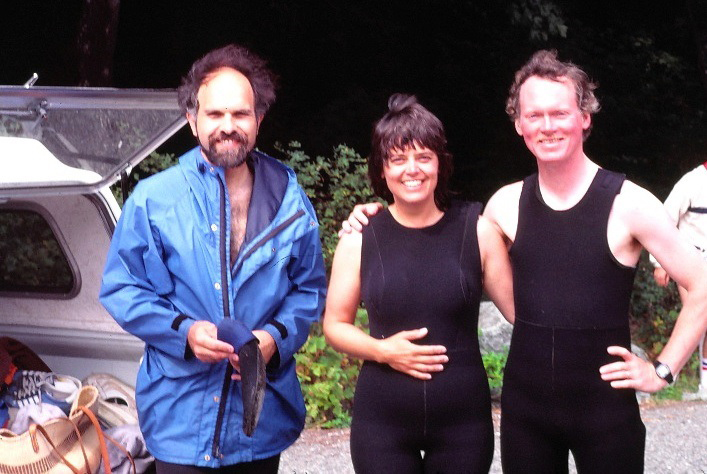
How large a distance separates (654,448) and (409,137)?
386 cm

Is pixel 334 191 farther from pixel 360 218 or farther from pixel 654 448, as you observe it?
pixel 360 218

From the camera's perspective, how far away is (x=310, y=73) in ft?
38.8

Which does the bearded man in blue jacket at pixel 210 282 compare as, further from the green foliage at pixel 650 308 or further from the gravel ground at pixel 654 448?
the green foliage at pixel 650 308

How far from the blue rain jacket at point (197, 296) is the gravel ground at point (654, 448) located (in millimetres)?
2610

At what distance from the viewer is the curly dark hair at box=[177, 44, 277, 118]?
310 centimetres

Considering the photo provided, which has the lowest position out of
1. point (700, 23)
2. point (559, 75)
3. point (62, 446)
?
point (62, 446)

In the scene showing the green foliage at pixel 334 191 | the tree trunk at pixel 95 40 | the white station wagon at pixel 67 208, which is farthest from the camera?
the tree trunk at pixel 95 40

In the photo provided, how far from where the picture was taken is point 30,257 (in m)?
5.10

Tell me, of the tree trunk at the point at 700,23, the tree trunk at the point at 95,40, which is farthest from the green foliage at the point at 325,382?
the tree trunk at the point at 700,23

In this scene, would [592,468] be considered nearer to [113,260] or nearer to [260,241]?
[260,241]

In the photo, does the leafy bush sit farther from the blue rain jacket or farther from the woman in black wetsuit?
the blue rain jacket

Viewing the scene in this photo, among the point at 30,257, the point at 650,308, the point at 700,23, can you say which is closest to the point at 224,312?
the point at 30,257

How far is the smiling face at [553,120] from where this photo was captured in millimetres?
3043

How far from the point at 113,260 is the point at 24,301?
2311 millimetres
